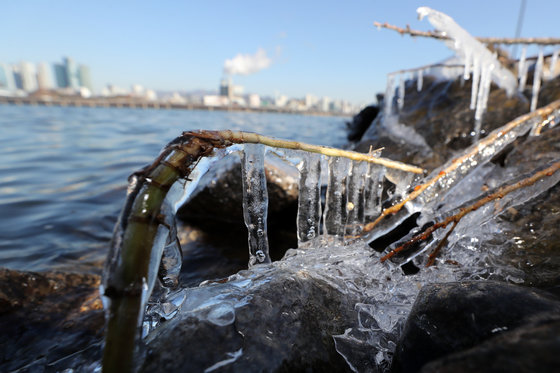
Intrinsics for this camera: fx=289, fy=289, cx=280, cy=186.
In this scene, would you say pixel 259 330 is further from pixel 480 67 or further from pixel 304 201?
pixel 480 67

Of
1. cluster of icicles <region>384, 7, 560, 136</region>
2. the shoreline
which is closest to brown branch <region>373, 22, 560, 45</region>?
cluster of icicles <region>384, 7, 560, 136</region>

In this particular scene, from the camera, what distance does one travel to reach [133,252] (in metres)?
0.99

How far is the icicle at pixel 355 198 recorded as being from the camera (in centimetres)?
255

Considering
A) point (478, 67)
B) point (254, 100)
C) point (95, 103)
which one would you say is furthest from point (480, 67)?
point (254, 100)

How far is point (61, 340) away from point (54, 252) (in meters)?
2.66

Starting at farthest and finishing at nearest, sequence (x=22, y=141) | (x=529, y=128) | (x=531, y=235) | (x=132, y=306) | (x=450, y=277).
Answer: (x=22, y=141)
(x=529, y=128)
(x=531, y=235)
(x=450, y=277)
(x=132, y=306)

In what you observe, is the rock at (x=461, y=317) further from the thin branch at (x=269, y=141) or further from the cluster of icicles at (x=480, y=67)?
the cluster of icicles at (x=480, y=67)

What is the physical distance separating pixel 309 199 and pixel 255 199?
1.87ft

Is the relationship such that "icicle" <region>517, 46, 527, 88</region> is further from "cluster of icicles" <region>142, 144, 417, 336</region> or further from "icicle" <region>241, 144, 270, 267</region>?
"icicle" <region>241, 144, 270, 267</region>

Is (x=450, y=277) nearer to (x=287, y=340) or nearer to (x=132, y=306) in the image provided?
(x=287, y=340)

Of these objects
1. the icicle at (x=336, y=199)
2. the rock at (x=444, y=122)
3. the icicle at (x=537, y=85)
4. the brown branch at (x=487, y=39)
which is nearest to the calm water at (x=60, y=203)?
the icicle at (x=336, y=199)

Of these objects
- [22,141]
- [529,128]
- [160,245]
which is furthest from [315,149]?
[22,141]

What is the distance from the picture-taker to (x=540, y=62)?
5715 millimetres

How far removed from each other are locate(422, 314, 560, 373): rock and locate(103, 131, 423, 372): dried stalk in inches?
39.5
